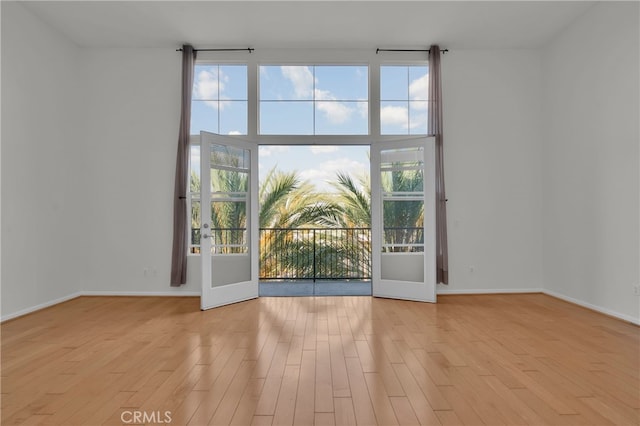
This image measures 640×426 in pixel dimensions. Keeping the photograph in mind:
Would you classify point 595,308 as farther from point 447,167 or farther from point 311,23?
point 311,23

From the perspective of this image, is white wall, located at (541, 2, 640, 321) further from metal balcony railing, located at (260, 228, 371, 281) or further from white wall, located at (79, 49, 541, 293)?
metal balcony railing, located at (260, 228, 371, 281)

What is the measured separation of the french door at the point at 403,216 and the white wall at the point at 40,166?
4.27 m

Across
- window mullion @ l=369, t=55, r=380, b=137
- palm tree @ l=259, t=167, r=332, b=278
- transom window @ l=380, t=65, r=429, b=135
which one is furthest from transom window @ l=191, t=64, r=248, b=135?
transom window @ l=380, t=65, r=429, b=135

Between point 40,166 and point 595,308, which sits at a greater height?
point 40,166

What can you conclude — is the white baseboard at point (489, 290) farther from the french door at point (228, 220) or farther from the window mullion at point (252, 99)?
the window mullion at point (252, 99)

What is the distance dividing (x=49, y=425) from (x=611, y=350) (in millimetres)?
4090

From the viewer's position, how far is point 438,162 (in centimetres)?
532

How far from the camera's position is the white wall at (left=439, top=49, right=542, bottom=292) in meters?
5.47

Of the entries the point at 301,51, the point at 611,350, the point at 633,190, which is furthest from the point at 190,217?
the point at 633,190

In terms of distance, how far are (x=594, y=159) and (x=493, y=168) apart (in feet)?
4.16

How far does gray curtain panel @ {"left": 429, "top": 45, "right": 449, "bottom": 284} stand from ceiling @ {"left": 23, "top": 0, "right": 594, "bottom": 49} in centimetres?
37

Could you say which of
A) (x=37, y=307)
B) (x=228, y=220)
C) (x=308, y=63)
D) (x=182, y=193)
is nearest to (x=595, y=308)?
(x=228, y=220)

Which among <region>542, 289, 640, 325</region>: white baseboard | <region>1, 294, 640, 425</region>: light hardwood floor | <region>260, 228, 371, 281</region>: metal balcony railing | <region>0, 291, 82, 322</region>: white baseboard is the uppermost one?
<region>260, 228, 371, 281</region>: metal balcony railing

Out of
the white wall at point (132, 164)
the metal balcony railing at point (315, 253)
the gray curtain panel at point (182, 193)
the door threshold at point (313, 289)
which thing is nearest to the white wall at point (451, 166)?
the white wall at point (132, 164)
